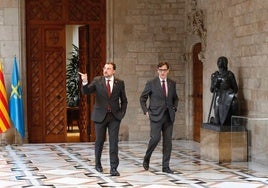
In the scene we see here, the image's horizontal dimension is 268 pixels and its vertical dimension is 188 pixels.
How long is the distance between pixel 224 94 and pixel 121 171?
2.26 m

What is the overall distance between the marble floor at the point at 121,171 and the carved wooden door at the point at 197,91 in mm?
1348

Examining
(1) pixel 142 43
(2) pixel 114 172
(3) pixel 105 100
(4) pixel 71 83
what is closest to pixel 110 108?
(3) pixel 105 100

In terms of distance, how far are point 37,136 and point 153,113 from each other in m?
4.64

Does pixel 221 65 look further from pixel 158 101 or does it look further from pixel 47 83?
pixel 47 83

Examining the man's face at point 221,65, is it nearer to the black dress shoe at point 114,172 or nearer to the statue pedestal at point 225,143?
the statue pedestal at point 225,143

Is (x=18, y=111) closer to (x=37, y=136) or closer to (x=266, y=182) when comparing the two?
(x=37, y=136)

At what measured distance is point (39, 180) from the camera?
7180mm

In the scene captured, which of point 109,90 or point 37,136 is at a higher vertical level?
point 109,90

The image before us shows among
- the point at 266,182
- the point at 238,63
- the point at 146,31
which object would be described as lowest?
the point at 266,182

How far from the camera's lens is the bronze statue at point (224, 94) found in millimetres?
8914

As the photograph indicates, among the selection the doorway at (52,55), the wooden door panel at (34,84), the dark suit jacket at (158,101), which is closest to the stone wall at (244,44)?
the dark suit jacket at (158,101)

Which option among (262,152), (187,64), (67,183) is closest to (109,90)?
(67,183)

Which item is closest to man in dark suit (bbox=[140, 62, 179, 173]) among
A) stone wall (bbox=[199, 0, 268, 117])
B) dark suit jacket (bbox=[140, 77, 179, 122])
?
dark suit jacket (bbox=[140, 77, 179, 122])

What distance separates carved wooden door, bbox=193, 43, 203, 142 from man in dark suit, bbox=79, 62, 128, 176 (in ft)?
13.9
